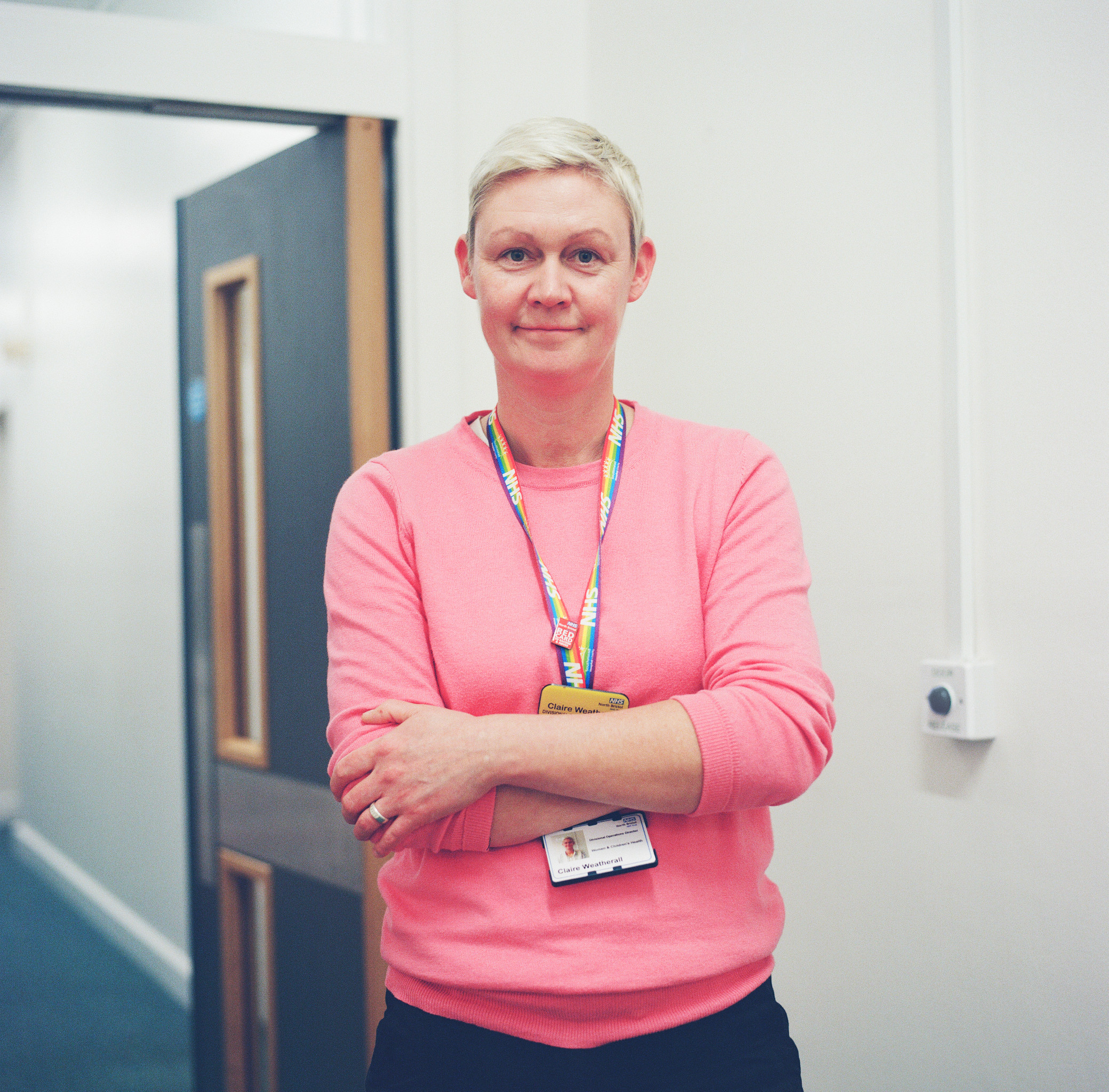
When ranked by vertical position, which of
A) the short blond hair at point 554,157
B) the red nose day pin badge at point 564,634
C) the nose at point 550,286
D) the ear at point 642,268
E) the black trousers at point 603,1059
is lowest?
the black trousers at point 603,1059

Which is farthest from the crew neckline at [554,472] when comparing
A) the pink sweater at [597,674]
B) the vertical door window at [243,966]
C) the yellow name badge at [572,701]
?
the vertical door window at [243,966]

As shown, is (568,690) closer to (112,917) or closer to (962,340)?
(962,340)

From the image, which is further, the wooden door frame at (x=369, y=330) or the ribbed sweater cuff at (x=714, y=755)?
the wooden door frame at (x=369, y=330)

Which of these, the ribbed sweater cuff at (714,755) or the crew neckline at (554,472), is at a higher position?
the crew neckline at (554,472)

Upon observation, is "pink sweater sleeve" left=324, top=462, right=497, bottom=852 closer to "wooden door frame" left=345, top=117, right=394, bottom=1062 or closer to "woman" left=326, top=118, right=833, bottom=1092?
"woman" left=326, top=118, right=833, bottom=1092

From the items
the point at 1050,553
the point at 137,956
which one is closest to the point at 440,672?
the point at 1050,553

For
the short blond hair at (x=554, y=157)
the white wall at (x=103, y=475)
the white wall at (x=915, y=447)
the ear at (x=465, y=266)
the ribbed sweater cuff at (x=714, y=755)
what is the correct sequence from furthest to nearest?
the white wall at (x=103, y=475)
the white wall at (x=915, y=447)
the ear at (x=465, y=266)
the short blond hair at (x=554, y=157)
the ribbed sweater cuff at (x=714, y=755)

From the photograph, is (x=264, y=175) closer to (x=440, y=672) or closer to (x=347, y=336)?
(x=347, y=336)

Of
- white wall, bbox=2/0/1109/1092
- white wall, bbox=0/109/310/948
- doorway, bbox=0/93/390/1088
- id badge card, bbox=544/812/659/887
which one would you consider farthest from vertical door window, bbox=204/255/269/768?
id badge card, bbox=544/812/659/887

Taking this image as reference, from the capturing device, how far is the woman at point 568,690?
101cm

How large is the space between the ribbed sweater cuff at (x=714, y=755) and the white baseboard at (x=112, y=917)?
2.26 m

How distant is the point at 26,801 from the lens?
5844mm

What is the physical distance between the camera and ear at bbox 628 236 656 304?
1.22 m

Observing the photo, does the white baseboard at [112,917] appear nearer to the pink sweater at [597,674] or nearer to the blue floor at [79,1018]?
the blue floor at [79,1018]
